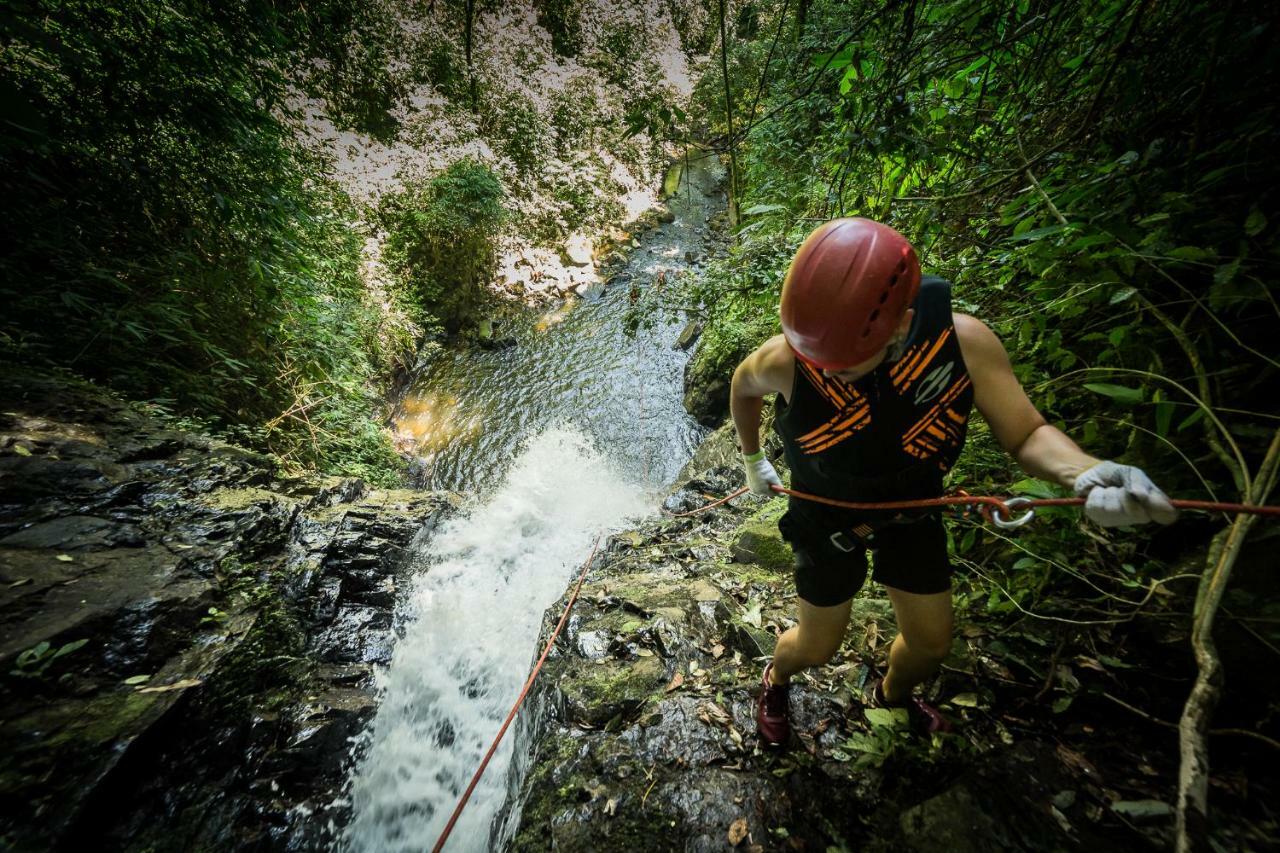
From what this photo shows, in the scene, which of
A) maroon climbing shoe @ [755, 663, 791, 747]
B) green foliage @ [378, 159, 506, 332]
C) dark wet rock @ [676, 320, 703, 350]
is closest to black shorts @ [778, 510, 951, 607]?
maroon climbing shoe @ [755, 663, 791, 747]

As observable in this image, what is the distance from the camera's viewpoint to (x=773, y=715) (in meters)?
2.25

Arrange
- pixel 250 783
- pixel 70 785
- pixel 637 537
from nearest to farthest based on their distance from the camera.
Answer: pixel 70 785 → pixel 250 783 → pixel 637 537

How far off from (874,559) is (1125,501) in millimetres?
817

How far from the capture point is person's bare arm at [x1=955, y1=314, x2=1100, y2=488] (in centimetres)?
138

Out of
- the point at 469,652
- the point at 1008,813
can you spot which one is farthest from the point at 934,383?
the point at 469,652

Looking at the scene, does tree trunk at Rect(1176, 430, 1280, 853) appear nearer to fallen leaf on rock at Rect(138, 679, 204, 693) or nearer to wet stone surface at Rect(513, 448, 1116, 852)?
wet stone surface at Rect(513, 448, 1116, 852)

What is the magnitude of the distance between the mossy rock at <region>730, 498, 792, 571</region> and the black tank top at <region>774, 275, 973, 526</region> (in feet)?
7.41

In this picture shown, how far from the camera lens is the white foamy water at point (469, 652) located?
10.1 feet

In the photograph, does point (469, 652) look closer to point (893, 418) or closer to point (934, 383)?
point (893, 418)

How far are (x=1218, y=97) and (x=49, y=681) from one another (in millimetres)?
6298

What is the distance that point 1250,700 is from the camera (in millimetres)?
1513

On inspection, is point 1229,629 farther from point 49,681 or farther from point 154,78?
point 154,78

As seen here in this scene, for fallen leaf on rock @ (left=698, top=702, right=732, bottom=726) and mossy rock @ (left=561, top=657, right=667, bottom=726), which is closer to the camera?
fallen leaf on rock @ (left=698, top=702, right=732, bottom=726)

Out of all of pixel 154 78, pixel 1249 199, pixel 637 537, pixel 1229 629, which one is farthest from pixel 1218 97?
pixel 154 78
